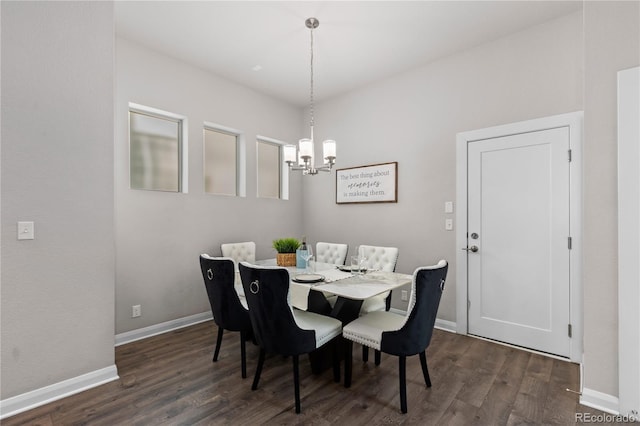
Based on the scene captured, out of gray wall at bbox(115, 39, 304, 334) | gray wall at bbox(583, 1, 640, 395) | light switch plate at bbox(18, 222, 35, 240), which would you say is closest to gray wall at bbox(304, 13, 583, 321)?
gray wall at bbox(583, 1, 640, 395)

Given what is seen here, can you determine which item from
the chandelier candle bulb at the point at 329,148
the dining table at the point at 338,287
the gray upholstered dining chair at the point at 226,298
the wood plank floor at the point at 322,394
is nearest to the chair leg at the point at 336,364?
the wood plank floor at the point at 322,394

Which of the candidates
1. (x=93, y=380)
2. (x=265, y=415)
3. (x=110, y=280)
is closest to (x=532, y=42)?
(x=265, y=415)

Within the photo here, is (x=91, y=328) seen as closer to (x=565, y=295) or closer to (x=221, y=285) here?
(x=221, y=285)

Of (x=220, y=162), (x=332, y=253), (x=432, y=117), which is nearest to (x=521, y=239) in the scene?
(x=432, y=117)

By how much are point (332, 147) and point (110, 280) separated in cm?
203

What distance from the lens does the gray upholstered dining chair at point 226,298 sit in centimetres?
238

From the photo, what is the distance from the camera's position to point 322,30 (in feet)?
9.83

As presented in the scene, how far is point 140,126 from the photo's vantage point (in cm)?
336

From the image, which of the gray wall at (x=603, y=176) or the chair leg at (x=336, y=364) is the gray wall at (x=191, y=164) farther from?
the chair leg at (x=336, y=364)

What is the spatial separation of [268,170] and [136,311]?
2.46m

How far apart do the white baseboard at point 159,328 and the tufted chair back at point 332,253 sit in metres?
1.53

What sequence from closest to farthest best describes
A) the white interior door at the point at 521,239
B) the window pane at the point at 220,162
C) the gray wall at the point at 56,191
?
the gray wall at the point at 56,191 < the white interior door at the point at 521,239 < the window pane at the point at 220,162

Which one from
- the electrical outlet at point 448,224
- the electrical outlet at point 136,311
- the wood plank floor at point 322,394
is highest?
the electrical outlet at point 448,224

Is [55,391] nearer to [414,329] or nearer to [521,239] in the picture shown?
[414,329]
